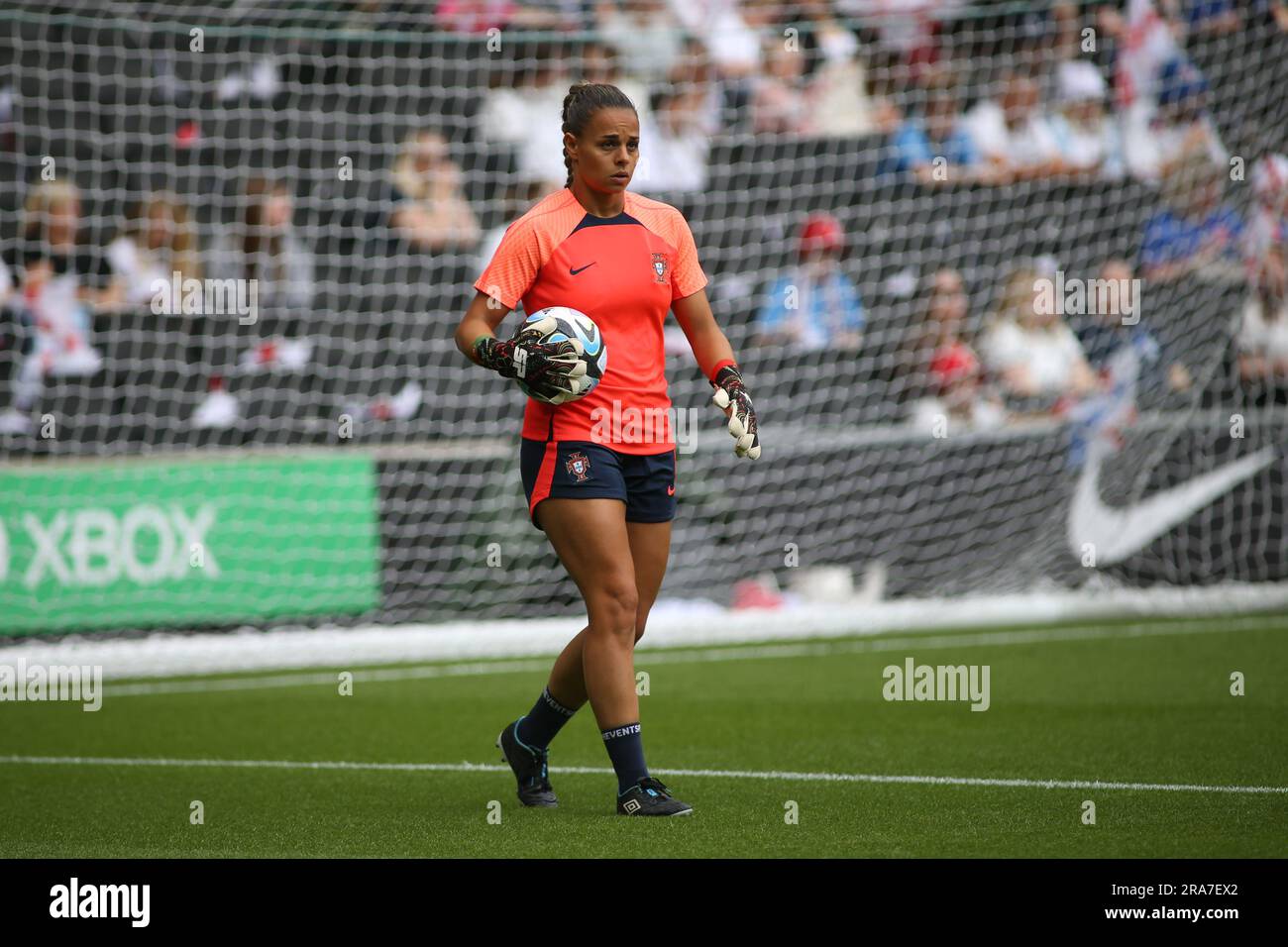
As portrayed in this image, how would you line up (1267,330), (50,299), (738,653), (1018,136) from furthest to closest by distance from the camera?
(1018,136)
(1267,330)
(50,299)
(738,653)

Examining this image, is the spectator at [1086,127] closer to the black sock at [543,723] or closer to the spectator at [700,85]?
the spectator at [700,85]

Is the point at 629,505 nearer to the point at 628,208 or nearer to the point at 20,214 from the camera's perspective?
the point at 628,208

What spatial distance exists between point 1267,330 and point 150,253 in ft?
24.5

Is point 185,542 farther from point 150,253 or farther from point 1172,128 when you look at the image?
point 1172,128

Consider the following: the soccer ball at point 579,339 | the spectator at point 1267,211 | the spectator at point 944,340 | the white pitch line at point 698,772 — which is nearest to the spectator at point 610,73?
the spectator at point 944,340

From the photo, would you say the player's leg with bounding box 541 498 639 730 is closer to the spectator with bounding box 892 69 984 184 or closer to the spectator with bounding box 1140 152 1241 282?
the spectator with bounding box 1140 152 1241 282

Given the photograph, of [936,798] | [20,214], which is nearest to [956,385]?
[20,214]

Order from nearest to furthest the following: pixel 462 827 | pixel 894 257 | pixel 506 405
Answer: pixel 462 827, pixel 506 405, pixel 894 257

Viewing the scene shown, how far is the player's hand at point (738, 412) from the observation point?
584 cm

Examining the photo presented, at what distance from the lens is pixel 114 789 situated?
681 centimetres

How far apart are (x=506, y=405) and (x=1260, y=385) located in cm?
520

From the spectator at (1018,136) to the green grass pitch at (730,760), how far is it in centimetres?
402

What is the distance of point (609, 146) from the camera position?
230 inches

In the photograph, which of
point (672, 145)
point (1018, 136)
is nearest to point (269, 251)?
point (672, 145)
